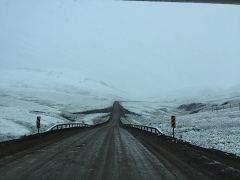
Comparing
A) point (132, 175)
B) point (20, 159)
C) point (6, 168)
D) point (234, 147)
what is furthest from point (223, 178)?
point (234, 147)

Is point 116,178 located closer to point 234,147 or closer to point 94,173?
point 94,173

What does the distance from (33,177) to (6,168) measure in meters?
1.77

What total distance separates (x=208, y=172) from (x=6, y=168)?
581 centimetres

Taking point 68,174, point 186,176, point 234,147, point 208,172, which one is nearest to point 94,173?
point 68,174

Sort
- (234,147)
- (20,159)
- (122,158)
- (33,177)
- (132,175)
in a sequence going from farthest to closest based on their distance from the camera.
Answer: (234,147) < (122,158) < (20,159) < (132,175) < (33,177)

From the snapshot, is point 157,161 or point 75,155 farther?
point 75,155

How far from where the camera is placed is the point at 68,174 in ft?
35.5

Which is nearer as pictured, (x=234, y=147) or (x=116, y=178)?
(x=116, y=178)

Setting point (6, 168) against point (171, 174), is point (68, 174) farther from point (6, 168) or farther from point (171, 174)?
point (171, 174)

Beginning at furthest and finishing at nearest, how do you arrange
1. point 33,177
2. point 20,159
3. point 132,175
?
point 20,159 → point 132,175 → point 33,177

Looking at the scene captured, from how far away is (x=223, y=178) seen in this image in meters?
10.5

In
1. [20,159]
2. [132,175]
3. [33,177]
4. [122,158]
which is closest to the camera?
[33,177]

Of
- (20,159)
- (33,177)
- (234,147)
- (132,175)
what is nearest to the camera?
(33,177)

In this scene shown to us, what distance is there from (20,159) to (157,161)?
477 cm
